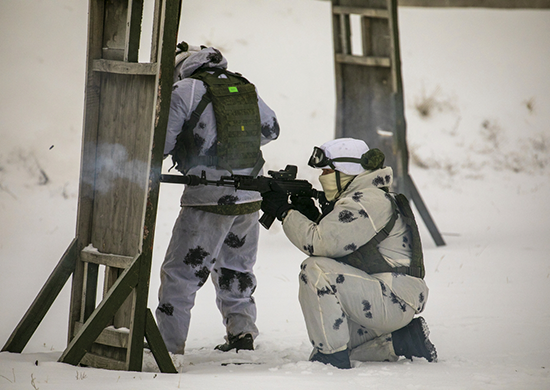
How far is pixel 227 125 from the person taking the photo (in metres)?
2.79

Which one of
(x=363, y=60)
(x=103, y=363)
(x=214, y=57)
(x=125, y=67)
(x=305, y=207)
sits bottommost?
(x=103, y=363)

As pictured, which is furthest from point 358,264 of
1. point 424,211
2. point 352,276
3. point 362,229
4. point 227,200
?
point 424,211

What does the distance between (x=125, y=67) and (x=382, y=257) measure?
135cm

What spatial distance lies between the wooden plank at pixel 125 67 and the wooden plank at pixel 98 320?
0.78 metres

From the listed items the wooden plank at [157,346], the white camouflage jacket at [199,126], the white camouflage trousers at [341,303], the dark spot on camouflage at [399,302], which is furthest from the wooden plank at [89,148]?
the dark spot on camouflage at [399,302]

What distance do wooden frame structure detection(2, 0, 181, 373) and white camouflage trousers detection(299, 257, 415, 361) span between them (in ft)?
2.08

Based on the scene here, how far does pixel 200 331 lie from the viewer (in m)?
3.64

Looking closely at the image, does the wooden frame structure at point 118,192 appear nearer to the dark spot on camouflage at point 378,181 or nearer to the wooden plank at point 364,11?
the dark spot on camouflage at point 378,181

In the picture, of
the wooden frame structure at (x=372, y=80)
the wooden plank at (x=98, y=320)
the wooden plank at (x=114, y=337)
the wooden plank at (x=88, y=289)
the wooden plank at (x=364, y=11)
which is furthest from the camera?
the wooden plank at (x=364, y=11)

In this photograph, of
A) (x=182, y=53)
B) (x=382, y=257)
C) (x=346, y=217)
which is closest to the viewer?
(x=346, y=217)

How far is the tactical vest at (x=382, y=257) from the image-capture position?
8.59 ft

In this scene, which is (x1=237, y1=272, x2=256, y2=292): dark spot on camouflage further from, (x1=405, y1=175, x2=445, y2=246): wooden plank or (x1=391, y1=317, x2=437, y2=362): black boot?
(x1=405, y1=175, x2=445, y2=246): wooden plank

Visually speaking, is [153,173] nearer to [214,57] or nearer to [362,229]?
[214,57]

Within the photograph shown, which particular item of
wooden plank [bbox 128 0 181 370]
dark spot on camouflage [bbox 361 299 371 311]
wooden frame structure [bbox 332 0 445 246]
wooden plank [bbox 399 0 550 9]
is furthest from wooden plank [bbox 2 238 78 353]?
wooden plank [bbox 399 0 550 9]
